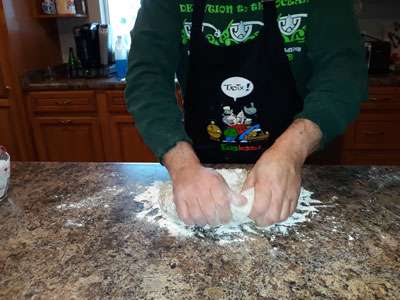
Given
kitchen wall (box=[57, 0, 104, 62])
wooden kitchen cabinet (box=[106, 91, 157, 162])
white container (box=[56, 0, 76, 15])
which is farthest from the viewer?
kitchen wall (box=[57, 0, 104, 62])

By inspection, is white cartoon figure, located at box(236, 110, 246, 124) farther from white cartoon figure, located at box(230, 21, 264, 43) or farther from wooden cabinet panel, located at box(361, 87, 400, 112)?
wooden cabinet panel, located at box(361, 87, 400, 112)

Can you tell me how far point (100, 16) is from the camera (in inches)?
95.3

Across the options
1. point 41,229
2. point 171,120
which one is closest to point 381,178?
point 171,120

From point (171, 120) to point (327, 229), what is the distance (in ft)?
1.11

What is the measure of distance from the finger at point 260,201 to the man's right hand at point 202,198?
0.07ft

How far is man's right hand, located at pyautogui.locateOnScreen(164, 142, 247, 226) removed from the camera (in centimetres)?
57

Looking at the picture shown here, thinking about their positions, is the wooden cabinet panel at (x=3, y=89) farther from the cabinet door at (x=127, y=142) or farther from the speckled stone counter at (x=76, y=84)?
the cabinet door at (x=127, y=142)

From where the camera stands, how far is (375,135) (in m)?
1.98

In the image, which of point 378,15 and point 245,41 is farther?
point 378,15

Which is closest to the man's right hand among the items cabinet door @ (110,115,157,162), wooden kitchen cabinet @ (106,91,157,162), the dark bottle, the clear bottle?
wooden kitchen cabinet @ (106,91,157,162)

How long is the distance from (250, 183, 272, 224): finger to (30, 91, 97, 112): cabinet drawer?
167cm

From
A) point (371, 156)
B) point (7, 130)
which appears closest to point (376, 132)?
point (371, 156)

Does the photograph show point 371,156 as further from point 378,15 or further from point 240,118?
point 240,118

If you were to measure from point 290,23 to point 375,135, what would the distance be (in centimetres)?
139
